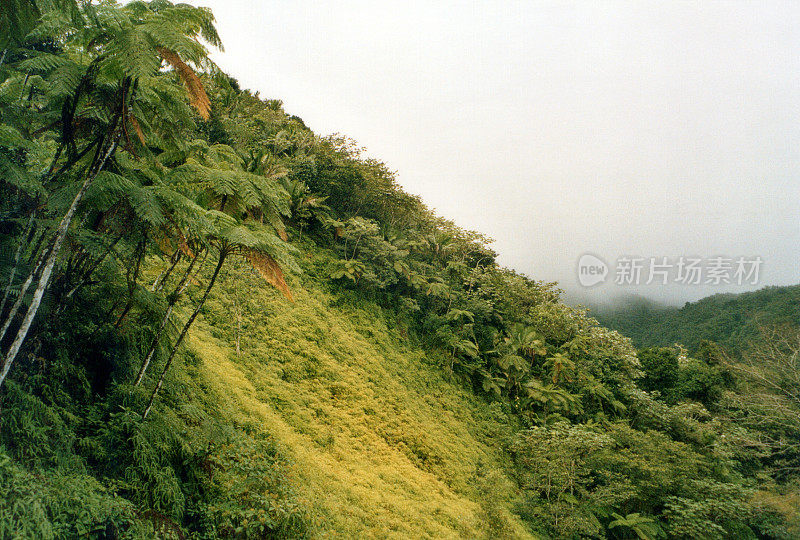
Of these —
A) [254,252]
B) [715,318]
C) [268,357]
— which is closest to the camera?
[254,252]

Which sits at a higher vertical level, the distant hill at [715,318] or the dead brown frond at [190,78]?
the distant hill at [715,318]

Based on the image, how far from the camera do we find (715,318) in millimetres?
28594

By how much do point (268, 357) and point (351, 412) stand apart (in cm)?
251

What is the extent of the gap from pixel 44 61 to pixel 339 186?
47.5ft

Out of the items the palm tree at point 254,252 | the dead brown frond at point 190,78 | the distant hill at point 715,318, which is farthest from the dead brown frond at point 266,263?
the distant hill at point 715,318

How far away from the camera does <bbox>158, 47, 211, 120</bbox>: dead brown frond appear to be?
3021mm

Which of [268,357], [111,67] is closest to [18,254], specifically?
[111,67]

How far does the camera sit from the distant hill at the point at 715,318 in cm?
2006

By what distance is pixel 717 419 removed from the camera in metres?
14.0

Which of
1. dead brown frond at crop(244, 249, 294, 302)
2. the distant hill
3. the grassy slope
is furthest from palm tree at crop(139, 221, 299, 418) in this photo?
the distant hill

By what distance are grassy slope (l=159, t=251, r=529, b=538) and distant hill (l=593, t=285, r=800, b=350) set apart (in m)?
14.4

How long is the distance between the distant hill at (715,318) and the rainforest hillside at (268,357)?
4.39 metres

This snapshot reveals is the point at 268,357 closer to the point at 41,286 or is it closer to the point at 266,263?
the point at 266,263

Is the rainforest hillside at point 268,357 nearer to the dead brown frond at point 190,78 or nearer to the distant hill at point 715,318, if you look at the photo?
the dead brown frond at point 190,78
